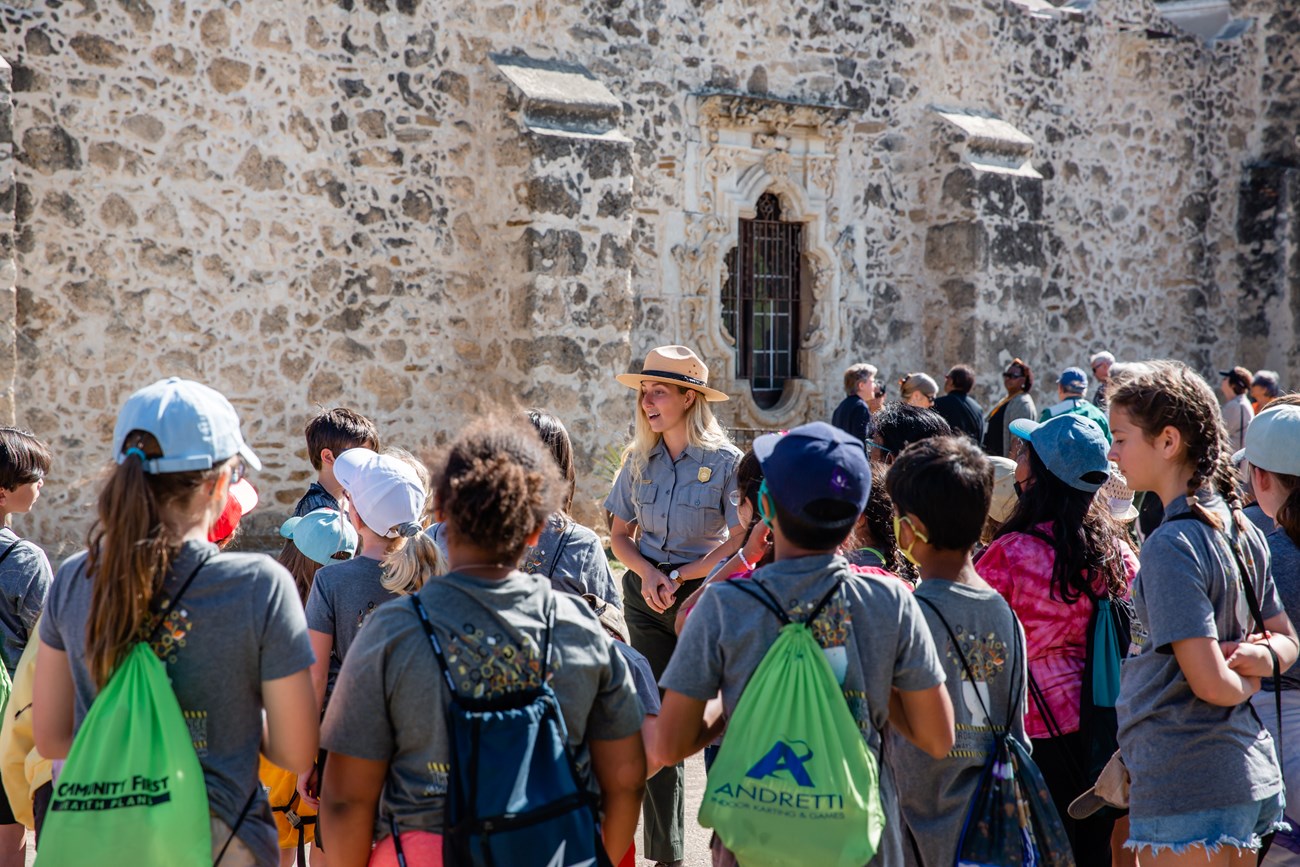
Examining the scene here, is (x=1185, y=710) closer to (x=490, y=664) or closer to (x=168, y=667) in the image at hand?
(x=490, y=664)

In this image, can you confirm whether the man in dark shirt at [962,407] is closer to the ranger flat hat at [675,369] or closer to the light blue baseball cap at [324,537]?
the ranger flat hat at [675,369]

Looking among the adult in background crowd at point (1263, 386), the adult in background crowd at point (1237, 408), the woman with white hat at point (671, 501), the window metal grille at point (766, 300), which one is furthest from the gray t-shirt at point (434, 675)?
the adult in background crowd at point (1263, 386)

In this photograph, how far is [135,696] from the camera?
2064 mm

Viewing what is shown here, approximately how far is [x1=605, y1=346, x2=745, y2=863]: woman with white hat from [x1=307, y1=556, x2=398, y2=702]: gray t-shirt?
4.78 ft

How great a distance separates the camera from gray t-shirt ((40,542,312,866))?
7.04ft

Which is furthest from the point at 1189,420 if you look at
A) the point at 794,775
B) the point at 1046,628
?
the point at 794,775

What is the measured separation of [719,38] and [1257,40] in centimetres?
718

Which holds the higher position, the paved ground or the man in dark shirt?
the man in dark shirt

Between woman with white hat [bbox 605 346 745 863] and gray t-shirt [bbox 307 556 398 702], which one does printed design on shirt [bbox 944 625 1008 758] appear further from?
woman with white hat [bbox 605 346 745 863]

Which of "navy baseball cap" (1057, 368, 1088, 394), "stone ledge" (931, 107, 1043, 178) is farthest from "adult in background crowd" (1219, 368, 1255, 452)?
"stone ledge" (931, 107, 1043, 178)

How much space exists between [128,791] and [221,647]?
260mm

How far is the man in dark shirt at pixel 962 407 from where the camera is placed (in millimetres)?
9938

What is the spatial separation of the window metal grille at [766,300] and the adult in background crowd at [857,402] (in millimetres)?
1827

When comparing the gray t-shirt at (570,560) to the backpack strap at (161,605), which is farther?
the gray t-shirt at (570,560)
